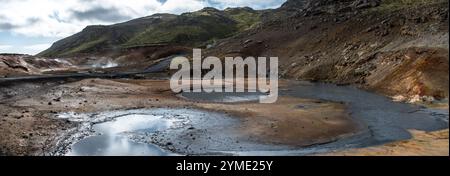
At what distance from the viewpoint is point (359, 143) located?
59.5 feet

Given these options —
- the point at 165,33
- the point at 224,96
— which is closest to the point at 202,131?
the point at 224,96

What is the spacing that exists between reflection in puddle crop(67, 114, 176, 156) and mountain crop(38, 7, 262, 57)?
289ft

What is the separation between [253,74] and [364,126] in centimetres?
3470

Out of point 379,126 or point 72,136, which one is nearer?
point 72,136

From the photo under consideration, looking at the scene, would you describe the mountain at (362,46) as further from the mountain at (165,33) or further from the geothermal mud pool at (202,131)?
the mountain at (165,33)

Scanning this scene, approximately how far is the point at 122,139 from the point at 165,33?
394ft

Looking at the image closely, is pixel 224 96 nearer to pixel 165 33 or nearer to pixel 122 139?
pixel 122 139

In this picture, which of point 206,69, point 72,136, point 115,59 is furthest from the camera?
point 115,59

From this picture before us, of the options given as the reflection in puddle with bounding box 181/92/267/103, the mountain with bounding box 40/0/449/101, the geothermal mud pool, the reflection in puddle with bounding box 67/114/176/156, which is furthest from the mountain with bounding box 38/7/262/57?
the reflection in puddle with bounding box 67/114/176/156

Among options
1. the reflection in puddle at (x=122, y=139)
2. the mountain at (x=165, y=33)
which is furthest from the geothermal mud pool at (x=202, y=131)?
the mountain at (x=165, y=33)

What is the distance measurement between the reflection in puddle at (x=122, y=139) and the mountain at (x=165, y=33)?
88174mm

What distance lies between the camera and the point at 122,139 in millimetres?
19641
